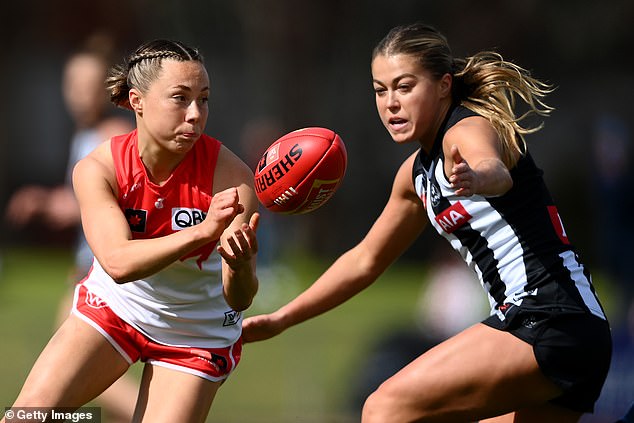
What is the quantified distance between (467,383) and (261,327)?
45.5 inches

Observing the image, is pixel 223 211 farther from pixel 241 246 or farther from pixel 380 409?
pixel 380 409

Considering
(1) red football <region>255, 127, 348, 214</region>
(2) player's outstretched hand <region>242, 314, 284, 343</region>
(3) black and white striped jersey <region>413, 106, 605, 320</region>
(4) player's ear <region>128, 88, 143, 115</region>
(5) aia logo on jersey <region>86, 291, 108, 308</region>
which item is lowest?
(2) player's outstretched hand <region>242, 314, 284, 343</region>

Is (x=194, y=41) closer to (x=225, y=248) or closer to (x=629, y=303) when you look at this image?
(x=629, y=303)

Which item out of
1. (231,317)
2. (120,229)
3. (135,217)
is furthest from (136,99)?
(231,317)

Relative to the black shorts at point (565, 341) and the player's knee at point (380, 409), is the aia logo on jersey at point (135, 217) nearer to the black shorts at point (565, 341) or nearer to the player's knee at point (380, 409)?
the player's knee at point (380, 409)

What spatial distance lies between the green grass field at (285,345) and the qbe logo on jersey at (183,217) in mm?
3382

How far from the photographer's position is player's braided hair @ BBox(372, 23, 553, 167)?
4445 millimetres

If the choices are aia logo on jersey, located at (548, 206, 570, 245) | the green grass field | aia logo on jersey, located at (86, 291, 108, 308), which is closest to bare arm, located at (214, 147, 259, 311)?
aia logo on jersey, located at (86, 291, 108, 308)

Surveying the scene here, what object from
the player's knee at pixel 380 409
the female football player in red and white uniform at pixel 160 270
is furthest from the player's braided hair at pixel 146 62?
the player's knee at pixel 380 409

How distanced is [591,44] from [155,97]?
58.0 feet

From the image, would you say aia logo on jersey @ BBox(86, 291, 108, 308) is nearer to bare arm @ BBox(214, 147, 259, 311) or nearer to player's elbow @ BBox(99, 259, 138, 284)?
player's elbow @ BBox(99, 259, 138, 284)

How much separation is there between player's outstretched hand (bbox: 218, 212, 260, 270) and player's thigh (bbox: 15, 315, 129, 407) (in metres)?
0.65

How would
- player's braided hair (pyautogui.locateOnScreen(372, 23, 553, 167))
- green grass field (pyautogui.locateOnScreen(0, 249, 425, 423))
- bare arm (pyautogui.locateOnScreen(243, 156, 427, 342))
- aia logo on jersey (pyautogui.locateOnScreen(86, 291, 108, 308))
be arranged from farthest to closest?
green grass field (pyautogui.locateOnScreen(0, 249, 425, 423))
bare arm (pyautogui.locateOnScreen(243, 156, 427, 342))
aia logo on jersey (pyautogui.locateOnScreen(86, 291, 108, 308))
player's braided hair (pyautogui.locateOnScreen(372, 23, 553, 167))

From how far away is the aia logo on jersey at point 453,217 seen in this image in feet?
14.2
